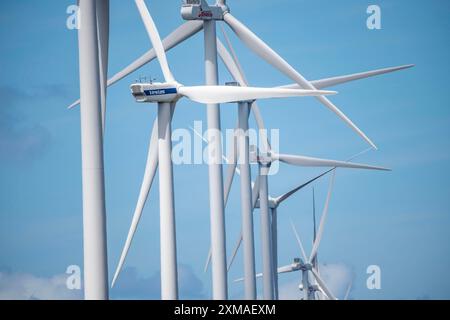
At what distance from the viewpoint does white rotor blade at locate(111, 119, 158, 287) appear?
4628 cm

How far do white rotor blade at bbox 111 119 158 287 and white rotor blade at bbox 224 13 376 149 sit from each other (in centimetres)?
526

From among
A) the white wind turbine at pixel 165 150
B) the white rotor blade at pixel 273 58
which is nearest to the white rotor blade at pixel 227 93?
the white wind turbine at pixel 165 150

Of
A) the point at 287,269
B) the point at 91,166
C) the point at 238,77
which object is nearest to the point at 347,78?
the point at 238,77

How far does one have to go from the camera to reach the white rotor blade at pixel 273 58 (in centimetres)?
4581

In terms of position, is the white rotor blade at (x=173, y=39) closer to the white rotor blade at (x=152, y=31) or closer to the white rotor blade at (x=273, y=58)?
the white rotor blade at (x=273, y=58)

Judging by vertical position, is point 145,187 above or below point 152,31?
below

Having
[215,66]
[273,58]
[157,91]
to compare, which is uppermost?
[215,66]

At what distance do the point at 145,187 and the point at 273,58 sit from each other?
7.36 m

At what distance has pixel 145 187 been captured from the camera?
154 ft

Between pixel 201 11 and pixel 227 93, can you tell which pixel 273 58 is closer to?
pixel 227 93
